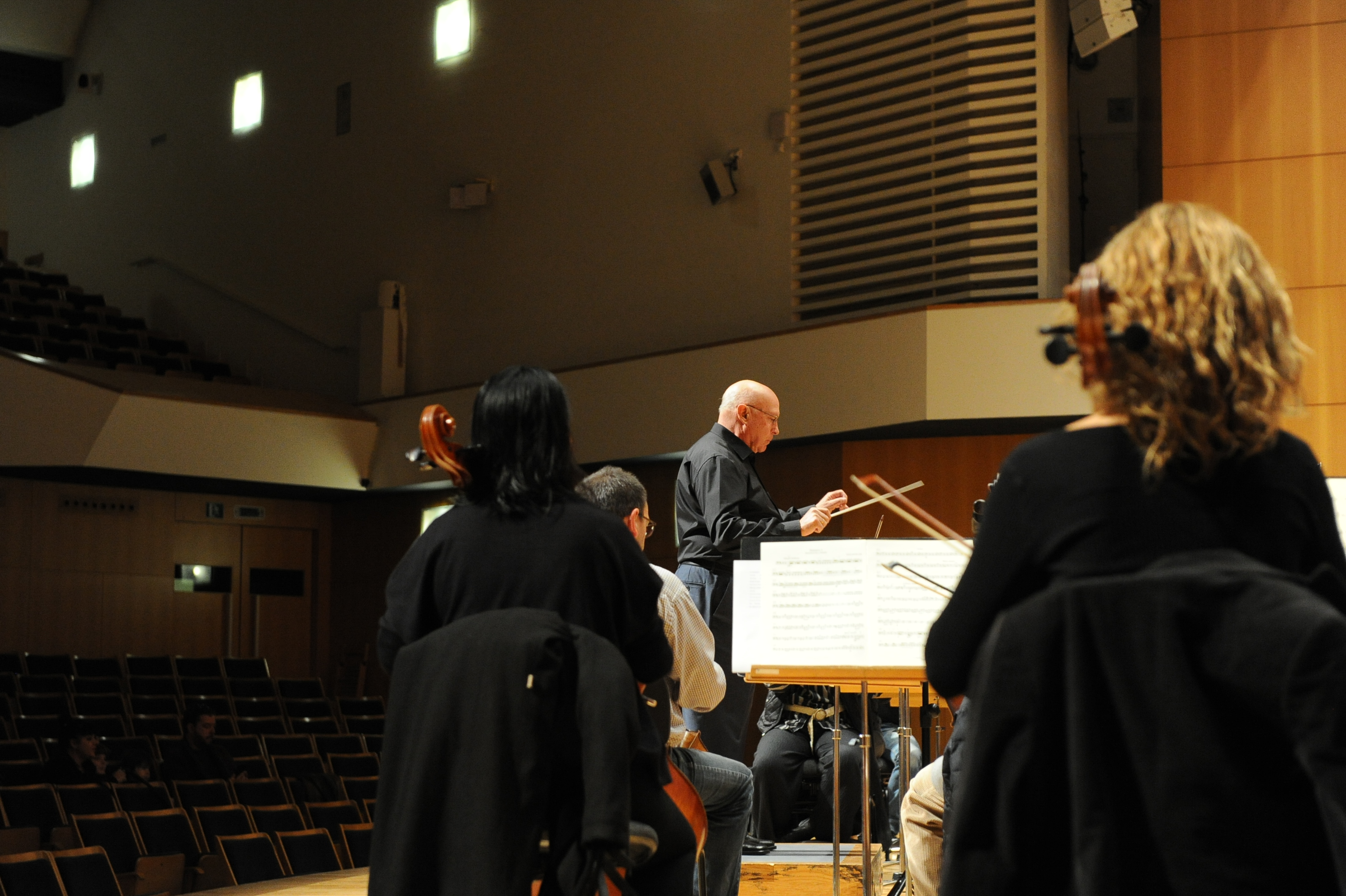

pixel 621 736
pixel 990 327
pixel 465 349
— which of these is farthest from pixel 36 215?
pixel 621 736

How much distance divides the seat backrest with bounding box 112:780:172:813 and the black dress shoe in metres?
2.84

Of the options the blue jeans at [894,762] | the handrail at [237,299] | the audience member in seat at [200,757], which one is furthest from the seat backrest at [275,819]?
the handrail at [237,299]

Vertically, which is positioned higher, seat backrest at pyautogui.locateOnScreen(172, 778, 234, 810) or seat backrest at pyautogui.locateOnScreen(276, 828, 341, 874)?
seat backrest at pyautogui.locateOnScreen(172, 778, 234, 810)

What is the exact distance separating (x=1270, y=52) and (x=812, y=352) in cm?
262

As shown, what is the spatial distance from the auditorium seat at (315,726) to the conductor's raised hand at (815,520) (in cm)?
547

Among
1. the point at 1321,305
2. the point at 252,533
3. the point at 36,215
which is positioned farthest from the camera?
the point at 36,215

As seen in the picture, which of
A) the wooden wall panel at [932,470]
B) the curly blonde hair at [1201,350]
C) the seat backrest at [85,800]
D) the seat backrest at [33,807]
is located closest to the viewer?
the curly blonde hair at [1201,350]

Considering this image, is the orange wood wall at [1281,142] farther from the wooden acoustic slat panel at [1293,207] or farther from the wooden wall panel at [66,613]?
the wooden wall panel at [66,613]

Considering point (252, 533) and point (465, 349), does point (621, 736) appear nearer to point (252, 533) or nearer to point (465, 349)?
point (465, 349)

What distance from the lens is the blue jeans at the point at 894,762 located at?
179 inches

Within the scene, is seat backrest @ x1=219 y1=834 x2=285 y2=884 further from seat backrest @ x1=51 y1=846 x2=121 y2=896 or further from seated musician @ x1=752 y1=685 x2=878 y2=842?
seated musician @ x1=752 y1=685 x2=878 y2=842

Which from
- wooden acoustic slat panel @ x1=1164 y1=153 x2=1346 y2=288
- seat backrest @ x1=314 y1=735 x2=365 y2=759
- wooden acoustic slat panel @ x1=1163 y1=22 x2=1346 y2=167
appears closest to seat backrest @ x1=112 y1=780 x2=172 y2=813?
seat backrest @ x1=314 y1=735 x2=365 y2=759

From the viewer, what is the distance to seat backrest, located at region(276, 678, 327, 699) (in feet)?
31.0

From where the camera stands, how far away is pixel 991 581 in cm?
130
